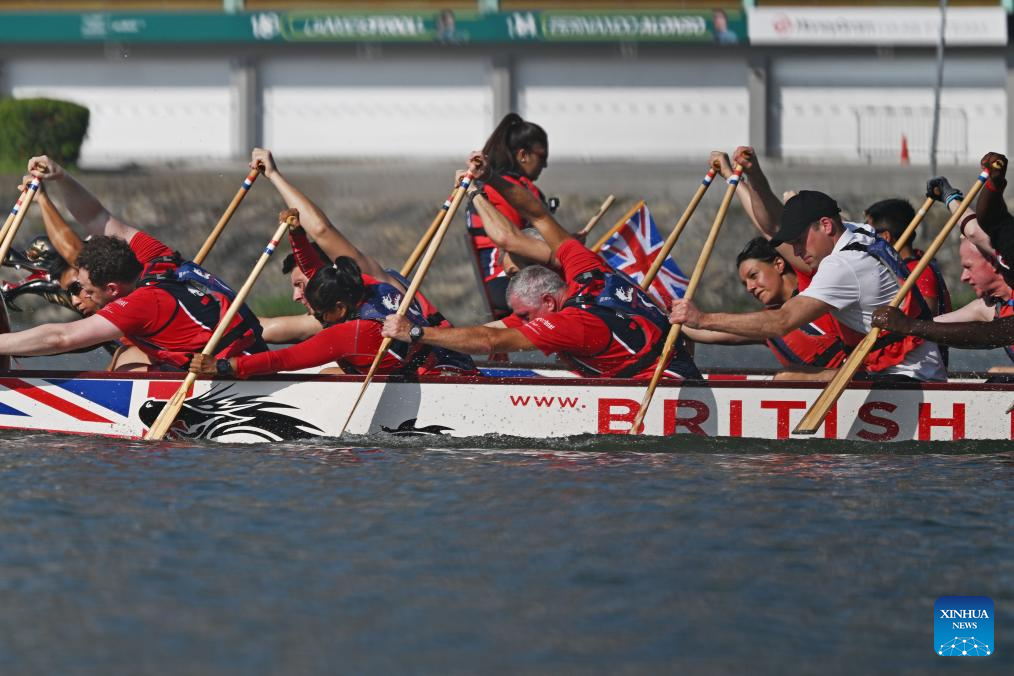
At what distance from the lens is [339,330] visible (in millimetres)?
12211

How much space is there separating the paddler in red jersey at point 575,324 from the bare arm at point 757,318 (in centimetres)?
62

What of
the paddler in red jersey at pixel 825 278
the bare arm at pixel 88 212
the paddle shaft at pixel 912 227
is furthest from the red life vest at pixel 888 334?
the bare arm at pixel 88 212

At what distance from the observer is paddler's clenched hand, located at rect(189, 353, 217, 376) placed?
12.1 meters

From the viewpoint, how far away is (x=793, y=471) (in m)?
11.5

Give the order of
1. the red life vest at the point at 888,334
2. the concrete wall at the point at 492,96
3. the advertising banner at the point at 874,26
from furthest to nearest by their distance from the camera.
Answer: the concrete wall at the point at 492,96
the advertising banner at the point at 874,26
the red life vest at the point at 888,334

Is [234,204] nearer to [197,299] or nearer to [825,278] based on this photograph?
[197,299]

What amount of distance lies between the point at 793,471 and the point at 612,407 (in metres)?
1.42

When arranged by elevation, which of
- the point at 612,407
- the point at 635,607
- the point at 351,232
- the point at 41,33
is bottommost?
the point at 635,607

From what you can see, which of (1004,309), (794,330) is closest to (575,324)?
(794,330)

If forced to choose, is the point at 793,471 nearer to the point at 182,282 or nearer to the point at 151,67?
the point at 182,282

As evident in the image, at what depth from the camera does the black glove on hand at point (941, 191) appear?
507 inches

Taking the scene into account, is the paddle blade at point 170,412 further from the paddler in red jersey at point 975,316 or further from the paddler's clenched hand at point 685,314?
the paddler in red jersey at point 975,316

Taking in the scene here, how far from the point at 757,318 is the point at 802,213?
2.65 feet

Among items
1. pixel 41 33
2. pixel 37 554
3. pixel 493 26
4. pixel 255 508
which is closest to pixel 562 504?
pixel 255 508
